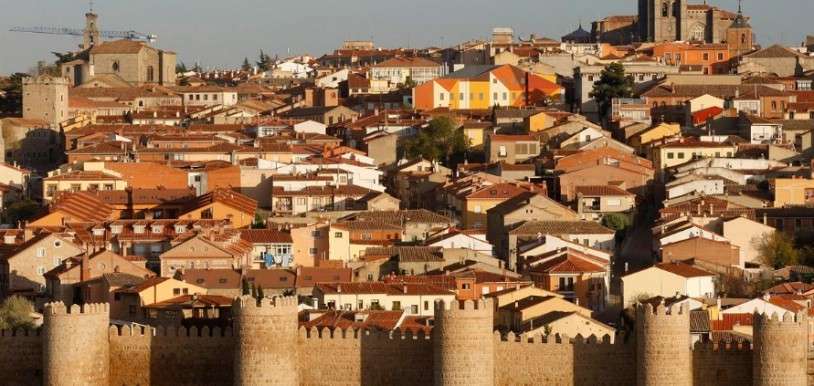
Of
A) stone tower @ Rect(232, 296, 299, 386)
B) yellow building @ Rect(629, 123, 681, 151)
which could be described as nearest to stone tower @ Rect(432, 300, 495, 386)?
stone tower @ Rect(232, 296, 299, 386)

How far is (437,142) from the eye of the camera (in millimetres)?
69812

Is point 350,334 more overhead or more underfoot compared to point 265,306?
more underfoot

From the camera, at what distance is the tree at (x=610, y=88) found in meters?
76.6

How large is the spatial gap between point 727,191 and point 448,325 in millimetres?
27690

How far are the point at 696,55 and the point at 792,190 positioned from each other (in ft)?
116

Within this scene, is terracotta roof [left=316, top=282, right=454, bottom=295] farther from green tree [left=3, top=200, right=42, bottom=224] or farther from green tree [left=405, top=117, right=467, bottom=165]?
green tree [left=405, top=117, right=467, bottom=165]

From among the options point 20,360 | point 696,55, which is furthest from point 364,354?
point 696,55

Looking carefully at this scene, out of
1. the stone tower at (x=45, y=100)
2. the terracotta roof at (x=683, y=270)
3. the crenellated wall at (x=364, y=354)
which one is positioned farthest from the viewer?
the stone tower at (x=45, y=100)

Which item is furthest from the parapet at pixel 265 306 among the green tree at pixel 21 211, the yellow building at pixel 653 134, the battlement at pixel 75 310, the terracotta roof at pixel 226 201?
the yellow building at pixel 653 134

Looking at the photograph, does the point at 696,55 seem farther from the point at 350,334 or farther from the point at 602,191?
the point at 350,334

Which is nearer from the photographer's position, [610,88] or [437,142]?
[437,142]

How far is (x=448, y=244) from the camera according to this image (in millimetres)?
52938

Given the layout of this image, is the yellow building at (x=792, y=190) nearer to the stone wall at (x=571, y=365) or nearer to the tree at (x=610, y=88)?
the tree at (x=610, y=88)

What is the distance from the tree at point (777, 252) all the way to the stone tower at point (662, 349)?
1990 centimetres
